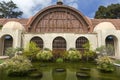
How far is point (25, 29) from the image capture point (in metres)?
42.2

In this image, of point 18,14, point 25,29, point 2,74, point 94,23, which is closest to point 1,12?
point 18,14

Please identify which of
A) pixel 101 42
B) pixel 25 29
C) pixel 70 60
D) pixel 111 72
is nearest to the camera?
pixel 111 72

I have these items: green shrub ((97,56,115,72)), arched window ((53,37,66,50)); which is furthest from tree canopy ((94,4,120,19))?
green shrub ((97,56,115,72))

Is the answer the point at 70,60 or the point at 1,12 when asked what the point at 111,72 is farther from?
the point at 1,12

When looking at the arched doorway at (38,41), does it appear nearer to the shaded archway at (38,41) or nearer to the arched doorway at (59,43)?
the shaded archway at (38,41)

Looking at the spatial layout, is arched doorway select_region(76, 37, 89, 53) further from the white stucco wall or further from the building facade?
the white stucco wall

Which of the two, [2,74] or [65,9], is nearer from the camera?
[2,74]

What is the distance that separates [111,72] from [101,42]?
56.1ft

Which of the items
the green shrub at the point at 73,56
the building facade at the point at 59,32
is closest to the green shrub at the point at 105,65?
the green shrub at the point at 73,56

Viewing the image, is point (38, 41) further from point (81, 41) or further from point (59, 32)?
point (81, 41)

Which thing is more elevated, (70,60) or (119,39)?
(119,39)

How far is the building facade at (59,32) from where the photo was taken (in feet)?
124

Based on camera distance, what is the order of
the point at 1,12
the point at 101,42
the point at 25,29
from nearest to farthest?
the point at 101,42, the point at 25,29, the point at 1,12

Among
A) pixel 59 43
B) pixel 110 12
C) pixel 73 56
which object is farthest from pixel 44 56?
pixel 110 12
